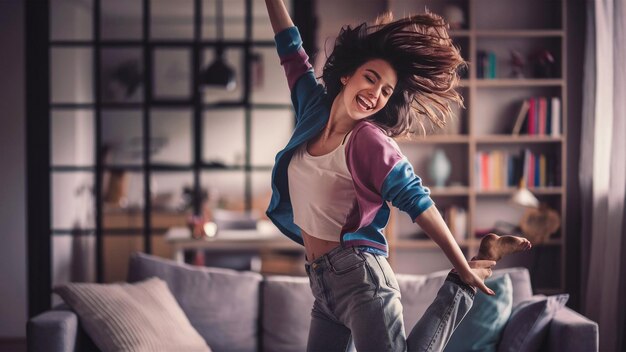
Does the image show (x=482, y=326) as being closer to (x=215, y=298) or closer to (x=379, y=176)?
(x=215, y=298)

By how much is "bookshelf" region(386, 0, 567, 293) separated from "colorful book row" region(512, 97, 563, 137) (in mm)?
37

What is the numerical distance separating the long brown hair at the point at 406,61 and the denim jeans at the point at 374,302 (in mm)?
367

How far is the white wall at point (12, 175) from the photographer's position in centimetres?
493

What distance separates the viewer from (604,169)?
13.8 feet

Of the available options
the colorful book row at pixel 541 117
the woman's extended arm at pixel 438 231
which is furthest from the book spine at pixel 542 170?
the woman's extended arm at pixel 438 231

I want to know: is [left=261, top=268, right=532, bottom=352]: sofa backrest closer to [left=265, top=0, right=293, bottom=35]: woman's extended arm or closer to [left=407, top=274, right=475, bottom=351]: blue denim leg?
[left=407, top=274, right=475, bottom=351]: blue denim leg

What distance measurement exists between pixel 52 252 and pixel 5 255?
0.38 m

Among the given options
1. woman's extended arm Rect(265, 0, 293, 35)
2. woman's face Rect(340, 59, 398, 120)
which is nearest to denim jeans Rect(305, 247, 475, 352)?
woman's face Rect(340, 59, 398, 120)

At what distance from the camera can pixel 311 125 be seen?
1.76m

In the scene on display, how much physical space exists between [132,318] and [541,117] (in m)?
3.32

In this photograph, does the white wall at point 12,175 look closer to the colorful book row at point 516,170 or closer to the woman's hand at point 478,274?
the colorful book row at point 516,170

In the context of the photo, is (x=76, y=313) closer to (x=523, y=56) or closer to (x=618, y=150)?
(x=618, y=150)

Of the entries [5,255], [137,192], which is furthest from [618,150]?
[5,255]

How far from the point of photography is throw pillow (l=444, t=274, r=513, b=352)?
2.66 m
